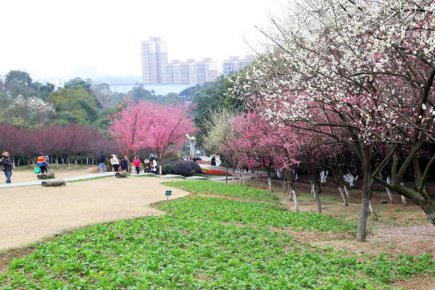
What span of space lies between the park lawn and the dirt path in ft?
3.76

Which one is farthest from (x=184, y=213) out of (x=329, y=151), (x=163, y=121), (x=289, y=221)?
(x=163, y=121)

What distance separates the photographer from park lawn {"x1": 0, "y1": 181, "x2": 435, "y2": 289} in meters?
7.00

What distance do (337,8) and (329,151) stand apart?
39.8 ft

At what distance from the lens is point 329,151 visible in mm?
20469

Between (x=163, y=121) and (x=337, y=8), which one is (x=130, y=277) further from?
(x=163, y=121)

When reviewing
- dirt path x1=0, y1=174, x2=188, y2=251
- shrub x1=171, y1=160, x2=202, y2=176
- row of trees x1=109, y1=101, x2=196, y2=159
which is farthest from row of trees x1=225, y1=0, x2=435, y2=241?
row of trees x1=109, y1=101, x2=196, y2=159

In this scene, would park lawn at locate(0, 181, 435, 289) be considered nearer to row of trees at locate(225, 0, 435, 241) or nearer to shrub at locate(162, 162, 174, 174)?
row of trees at locate(225, 0, 435, 241)

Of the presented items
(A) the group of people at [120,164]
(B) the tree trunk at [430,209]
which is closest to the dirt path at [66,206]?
(A) the group of people at [120,164]

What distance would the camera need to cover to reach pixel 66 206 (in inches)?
627

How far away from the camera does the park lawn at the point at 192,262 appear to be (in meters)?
7.00

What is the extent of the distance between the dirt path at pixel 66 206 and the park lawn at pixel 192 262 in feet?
3.76

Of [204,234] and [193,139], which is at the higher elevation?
[193,139]

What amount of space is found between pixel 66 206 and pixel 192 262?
914 cm

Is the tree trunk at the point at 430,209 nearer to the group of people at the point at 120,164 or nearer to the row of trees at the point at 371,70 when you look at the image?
the row of trees at the point at 371,70
